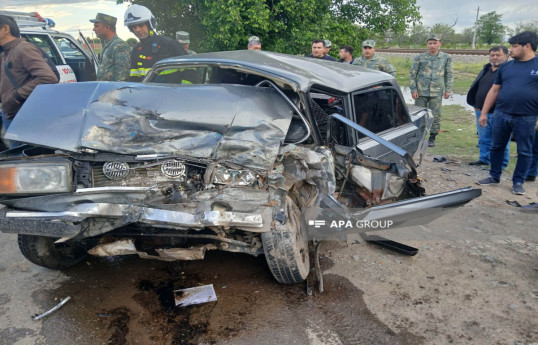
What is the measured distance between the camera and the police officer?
4906 mm

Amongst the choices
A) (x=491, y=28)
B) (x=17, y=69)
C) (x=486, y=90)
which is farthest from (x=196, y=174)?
(x=491, y=28)

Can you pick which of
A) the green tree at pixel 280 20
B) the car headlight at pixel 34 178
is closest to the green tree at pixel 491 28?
the green tree at pixel 280 20

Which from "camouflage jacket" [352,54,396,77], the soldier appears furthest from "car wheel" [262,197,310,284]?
Result: the soldier

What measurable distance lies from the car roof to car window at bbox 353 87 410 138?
0.11m

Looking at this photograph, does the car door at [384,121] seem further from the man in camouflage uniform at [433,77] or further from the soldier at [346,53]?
the soldier at [346,53]

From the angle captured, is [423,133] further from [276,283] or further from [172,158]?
[172,158]

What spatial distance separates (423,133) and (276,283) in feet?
9.29

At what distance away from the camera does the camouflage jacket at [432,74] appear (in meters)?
Answer: 7.05

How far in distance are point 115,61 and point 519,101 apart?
15.8 feet

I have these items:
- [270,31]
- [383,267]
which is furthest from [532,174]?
[270,31]

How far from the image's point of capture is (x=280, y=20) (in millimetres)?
8961

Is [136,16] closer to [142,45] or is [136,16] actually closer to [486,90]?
[142,45]

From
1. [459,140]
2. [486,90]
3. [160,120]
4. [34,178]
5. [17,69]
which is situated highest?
[17,69]

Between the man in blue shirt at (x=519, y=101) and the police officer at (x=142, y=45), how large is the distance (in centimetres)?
414
